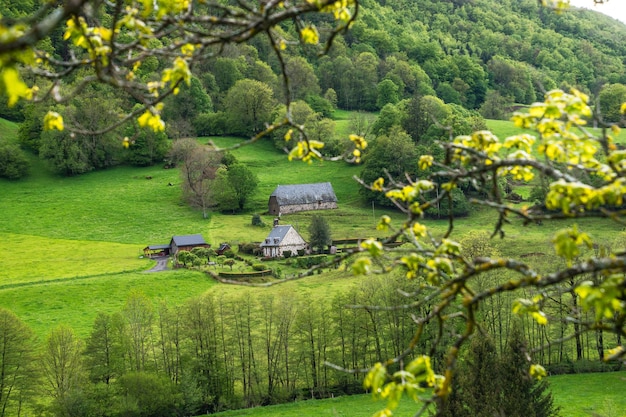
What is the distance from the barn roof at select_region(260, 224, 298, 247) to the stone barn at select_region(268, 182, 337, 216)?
1161cm

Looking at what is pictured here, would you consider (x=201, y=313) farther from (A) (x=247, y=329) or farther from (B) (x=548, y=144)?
(B) (x=548, y=144)

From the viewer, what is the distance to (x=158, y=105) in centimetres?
527

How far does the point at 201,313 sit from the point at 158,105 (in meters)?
32.7

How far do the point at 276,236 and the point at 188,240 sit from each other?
7978mm

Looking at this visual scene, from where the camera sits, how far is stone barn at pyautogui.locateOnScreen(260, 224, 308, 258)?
178 feet

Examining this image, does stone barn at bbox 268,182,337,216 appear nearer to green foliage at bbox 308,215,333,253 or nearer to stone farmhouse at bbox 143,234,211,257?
green foliage at bbox 308,215,333,253

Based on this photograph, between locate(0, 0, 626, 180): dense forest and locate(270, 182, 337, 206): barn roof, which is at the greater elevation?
locate(0, 0, 626, 180): dense forest

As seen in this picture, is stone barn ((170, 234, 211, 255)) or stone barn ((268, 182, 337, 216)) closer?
stone barn ((170, 234, 211, 255))

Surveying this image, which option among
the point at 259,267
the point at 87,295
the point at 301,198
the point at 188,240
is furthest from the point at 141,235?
the point at 301,198

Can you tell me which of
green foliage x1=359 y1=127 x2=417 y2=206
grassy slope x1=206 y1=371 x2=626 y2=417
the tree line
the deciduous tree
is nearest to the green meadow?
grassy slope x1=206 y1=371 x2=626 y2=417

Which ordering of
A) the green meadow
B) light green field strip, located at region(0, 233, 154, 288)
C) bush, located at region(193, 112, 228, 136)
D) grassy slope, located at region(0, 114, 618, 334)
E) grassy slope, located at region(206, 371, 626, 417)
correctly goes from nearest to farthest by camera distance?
1. grassy slope, located at region(206, 371, 626, 417)
2. the green meadow
3. grassy slope, located at region(0, 114, 618, 334)
4. light green field strip, located at region(0, 233, 154, 288)
5. bush, located at region(193, 112, 228, 136)

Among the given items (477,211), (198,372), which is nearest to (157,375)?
(198,372)

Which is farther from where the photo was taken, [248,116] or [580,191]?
[248,116]

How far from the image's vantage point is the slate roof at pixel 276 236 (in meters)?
54.3
